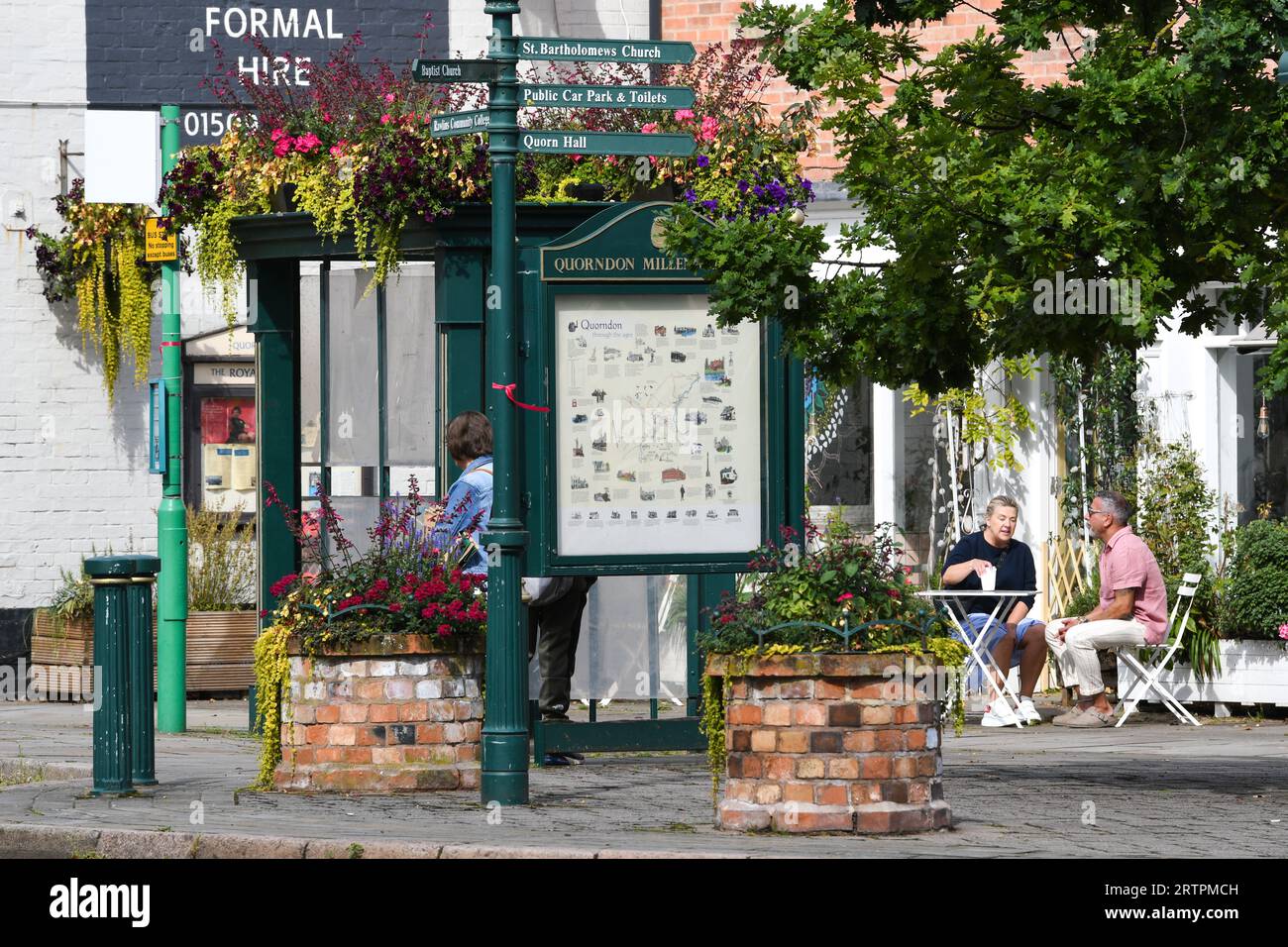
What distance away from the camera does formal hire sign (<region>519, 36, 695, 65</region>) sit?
32.6 feet

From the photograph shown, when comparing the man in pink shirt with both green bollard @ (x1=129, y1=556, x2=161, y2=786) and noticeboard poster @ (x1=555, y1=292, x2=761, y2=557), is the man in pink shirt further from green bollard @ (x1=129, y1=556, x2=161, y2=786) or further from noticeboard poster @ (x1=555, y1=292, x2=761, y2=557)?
green bollard @ (x1=129, y1=556, x2=161, y2=786)

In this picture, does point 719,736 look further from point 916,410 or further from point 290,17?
point 290,17

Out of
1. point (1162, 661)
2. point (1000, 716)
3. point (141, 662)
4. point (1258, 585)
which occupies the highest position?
point (1258, 585)

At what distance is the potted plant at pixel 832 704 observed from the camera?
29.5ft

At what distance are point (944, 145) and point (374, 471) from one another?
4909mm

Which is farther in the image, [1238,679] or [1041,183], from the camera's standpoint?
[1238,679]

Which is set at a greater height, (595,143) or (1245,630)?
(595,143)

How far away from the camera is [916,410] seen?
55.6 feet

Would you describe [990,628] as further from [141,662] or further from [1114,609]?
[141,662]

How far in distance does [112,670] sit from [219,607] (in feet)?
22.8

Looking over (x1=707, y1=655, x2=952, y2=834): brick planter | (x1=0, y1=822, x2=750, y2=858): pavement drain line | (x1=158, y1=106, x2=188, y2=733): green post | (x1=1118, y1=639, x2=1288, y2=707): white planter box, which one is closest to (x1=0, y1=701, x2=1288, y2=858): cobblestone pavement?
(x1=0, y1=822, x2=750, y2=858): pavement drain line

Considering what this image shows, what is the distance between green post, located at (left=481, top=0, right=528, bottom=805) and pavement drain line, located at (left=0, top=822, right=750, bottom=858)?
4.84ft

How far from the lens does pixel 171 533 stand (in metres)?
14.4

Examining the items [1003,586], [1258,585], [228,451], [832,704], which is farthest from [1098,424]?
[832,704]
